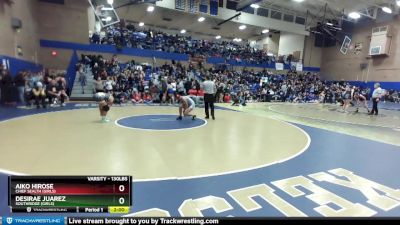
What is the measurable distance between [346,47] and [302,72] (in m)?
4.97

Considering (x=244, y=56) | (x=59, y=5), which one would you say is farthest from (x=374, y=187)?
(x=244, y=56)

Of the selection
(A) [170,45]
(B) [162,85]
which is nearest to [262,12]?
(A) [170,45]

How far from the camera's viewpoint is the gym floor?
2.69 metres

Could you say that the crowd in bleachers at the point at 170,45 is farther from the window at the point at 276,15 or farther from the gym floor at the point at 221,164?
the gym floor at the point at 221,164

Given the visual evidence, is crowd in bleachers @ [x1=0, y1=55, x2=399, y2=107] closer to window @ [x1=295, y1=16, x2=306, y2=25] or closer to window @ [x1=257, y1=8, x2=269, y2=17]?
window @ [x1=295, y1=16, x2=306, y2=25]

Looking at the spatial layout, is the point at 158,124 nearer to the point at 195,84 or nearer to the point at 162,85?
the point at 162,85

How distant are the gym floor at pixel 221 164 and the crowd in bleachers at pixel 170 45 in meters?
14.0

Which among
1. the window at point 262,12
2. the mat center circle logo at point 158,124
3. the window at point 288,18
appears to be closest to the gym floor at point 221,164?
the mat center circle logo at point 158,124

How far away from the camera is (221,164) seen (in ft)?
12.8

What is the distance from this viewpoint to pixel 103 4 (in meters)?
17.1

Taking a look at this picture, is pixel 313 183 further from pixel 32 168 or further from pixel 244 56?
pixel 244 56

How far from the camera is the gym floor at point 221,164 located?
8.84 ft
